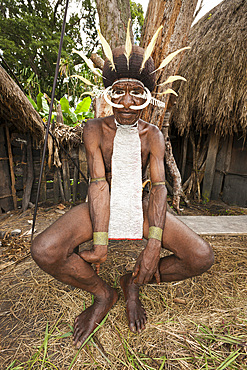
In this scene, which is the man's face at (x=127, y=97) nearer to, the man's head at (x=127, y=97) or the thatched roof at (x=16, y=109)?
the man's head at (x=127, y=97)

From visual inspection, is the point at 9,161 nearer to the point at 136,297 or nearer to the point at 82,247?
the point at 82,247

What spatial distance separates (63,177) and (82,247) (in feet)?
5.81

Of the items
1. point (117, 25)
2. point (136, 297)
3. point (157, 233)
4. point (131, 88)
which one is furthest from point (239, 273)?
point (117, 25)

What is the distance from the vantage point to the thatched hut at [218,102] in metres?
3.60

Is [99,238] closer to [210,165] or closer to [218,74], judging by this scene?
[218,74]

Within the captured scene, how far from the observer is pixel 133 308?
144 centimetres

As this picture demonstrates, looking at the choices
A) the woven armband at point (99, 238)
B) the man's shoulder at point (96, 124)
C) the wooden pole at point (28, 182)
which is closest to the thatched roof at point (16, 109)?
the wooden pole at point (28, 182)

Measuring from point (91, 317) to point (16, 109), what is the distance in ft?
9.04

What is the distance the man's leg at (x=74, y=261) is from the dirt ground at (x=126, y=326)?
9 centimetres

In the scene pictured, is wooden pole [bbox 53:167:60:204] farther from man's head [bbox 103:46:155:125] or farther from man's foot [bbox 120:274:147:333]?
man's head [bbox 103:46:155:125]

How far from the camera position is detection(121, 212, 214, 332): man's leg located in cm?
131

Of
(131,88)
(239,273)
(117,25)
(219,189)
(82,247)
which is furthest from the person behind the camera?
(219,189)

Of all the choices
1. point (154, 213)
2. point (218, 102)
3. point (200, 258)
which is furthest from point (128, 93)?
point (218, 102)

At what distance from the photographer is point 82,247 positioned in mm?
2484
